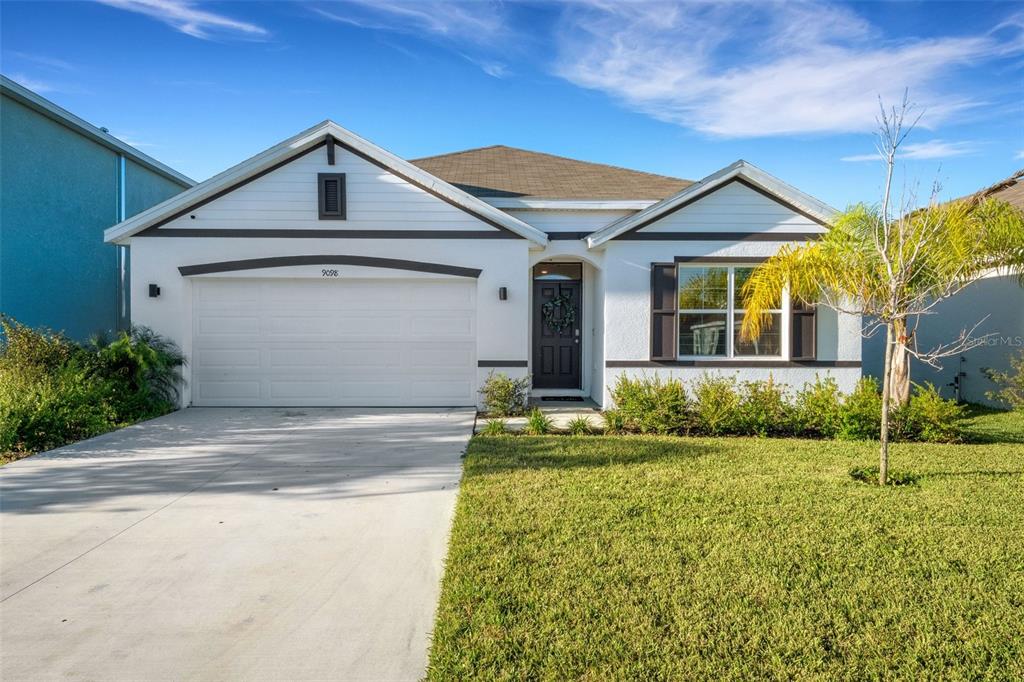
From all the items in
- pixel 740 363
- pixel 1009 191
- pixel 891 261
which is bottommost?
pixel 740 363

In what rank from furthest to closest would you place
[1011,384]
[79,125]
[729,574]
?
[79,125], [1011,384], [729,574]

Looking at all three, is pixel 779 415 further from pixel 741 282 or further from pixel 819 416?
pixel 741 282

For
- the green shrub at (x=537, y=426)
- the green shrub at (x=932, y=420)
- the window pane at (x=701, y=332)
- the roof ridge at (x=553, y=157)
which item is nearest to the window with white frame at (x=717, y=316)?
the window pane at (x=701, y=332)

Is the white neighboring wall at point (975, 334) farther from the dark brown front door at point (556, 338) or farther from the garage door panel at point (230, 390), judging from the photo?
the garage door panel at point (230, 390)

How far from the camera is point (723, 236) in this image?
10320 millimetres

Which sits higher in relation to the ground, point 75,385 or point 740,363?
point 740,363

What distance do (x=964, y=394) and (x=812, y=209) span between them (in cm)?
579

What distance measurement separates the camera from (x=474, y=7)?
1008cm

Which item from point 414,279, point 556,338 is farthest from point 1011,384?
point 414,279

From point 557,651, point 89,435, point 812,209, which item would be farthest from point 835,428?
point 89,435

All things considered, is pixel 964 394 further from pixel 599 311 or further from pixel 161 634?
pixel 161 634

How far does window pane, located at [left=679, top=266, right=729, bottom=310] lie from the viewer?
10.4 metres

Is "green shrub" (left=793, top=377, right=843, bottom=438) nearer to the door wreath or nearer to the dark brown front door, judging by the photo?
the dark brown front door

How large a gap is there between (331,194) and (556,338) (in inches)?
195
